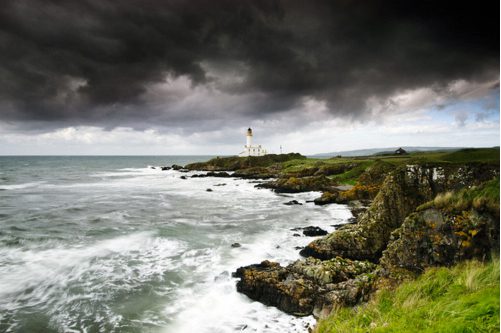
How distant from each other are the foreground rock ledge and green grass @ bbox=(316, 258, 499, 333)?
5.10 ft

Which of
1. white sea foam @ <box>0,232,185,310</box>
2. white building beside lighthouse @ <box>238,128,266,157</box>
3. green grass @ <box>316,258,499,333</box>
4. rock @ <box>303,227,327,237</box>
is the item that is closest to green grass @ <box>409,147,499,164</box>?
rock @ <box>303,227,327,237</box>

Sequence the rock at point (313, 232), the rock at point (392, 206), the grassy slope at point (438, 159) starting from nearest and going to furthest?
1. the rock at point (392, 206)
2. the grassy slope at point (438, 159)
3. the rock at point (313, 232)

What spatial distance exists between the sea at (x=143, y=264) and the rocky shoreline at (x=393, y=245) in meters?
0.87

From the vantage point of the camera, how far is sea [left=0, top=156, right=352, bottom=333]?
33.1ft

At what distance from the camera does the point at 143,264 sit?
50.7 ft

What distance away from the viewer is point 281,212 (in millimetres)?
28406

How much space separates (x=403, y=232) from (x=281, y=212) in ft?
60.0

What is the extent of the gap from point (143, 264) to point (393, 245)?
12.0m

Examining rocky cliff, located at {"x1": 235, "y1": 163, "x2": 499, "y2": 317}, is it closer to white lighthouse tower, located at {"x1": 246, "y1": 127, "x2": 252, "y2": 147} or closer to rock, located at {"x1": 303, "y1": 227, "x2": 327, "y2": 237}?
rock, located at {"x1": 303, "y1": 227, "x2": 327, "y2": 237}

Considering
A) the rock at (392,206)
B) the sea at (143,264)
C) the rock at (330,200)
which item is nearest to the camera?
the sea at (143,264)

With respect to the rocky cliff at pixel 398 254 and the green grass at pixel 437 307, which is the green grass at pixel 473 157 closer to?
the rocky cliff at pixel 398 254

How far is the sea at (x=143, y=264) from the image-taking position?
398 inches

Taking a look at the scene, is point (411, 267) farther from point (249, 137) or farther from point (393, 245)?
point (249, 137)

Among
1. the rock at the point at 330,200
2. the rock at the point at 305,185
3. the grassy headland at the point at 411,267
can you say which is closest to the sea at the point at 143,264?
the grassy headland at the point at 411,267
